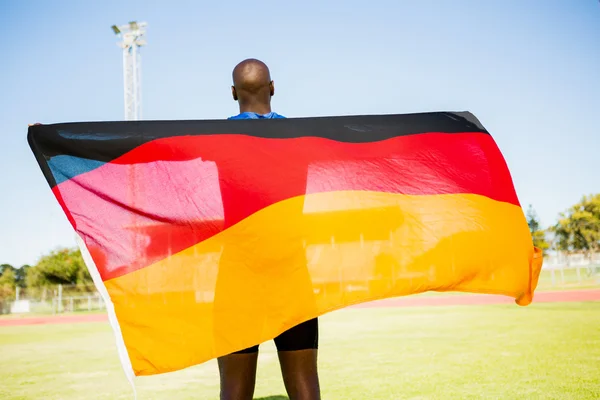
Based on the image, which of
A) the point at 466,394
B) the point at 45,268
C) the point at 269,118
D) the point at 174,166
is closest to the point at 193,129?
the point at 174,166

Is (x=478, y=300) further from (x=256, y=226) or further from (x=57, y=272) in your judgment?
(x=57, y=272)

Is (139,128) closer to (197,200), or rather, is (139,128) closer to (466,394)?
(197,200)

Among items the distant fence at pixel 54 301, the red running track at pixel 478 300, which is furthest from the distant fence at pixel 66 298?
the red running track at pixel 478 300

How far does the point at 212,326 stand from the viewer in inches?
94.8

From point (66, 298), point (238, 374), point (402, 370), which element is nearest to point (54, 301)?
point (66, 298)

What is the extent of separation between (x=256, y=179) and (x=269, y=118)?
0.32 meters

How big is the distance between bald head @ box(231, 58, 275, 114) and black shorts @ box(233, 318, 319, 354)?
105 centimetres

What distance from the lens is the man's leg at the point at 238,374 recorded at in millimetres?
2406

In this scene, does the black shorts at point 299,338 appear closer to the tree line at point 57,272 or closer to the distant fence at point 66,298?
the distant fence at point 66,298

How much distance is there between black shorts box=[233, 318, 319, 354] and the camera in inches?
96.1

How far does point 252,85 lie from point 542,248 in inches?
2257

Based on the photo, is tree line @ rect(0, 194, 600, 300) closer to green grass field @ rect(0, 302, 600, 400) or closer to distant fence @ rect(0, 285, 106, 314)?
distant fence @ rect(0, 285, 106, 314)

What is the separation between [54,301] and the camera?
3356cm

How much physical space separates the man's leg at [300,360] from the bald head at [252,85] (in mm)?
1068
